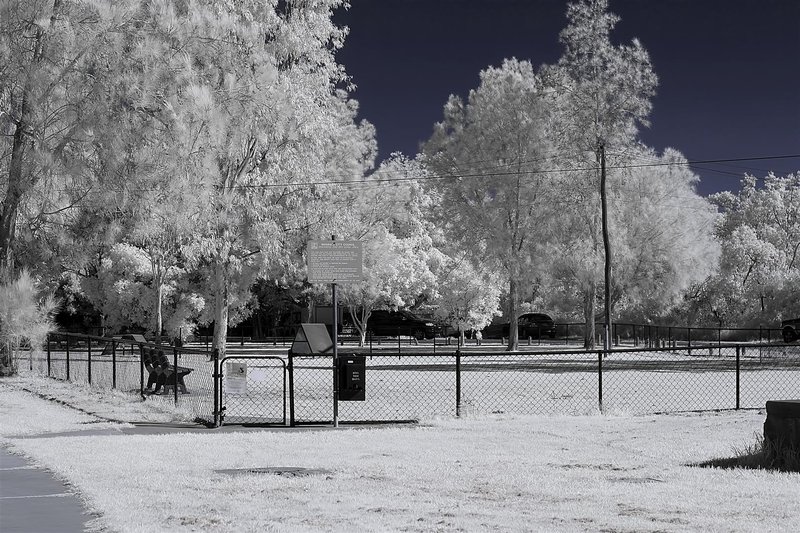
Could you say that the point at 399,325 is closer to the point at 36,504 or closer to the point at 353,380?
the point at 353,380

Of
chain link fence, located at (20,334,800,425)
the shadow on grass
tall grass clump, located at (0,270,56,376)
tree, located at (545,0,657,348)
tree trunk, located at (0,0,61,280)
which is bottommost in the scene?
chain link fence, located at (20,334,800,425)

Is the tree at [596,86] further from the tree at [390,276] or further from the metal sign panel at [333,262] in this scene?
the metal sign panel at [333,262]

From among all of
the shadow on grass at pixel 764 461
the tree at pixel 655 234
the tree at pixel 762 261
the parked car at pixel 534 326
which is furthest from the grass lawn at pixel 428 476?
the parked car at pixel 534 326

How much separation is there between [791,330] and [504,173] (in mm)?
15138

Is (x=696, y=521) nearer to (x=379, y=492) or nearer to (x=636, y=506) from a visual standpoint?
(x=636, y=506)

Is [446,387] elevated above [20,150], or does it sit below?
→ below

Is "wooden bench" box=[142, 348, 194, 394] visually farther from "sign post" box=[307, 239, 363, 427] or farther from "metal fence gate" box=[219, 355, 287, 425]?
"sign post" box=[307, 239, 363, 427]

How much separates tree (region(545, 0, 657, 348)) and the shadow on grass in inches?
1382

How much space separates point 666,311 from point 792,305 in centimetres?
889

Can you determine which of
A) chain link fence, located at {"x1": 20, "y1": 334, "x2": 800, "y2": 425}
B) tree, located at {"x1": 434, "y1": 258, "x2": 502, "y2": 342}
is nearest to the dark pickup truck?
chain link fence, located at {"x1": 20, "y1": 334, "x2": 800, "y2": 425}

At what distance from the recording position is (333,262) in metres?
16.5

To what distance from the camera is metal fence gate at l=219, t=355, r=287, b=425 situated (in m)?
15.4

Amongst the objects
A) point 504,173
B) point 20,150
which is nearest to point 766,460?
point 20,150

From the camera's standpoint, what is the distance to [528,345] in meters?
55.1
